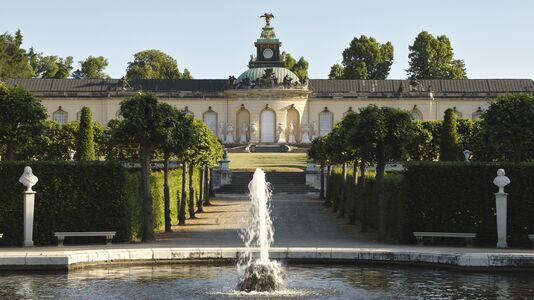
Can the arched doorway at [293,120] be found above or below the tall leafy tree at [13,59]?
below

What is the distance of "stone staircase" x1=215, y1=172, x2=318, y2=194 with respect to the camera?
55719 millimetres

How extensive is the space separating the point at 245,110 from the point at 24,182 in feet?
227

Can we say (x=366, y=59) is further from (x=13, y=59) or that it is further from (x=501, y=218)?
(x=501, y=218)

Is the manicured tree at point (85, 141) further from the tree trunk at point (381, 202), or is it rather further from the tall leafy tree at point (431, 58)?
the tall leafy tree at point (431, 58)

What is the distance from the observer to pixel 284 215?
1491 inches

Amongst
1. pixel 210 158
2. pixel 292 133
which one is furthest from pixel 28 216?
pixel 292 133

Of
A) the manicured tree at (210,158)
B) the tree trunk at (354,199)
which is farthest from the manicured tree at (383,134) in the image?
the manicured tree at (210,158)

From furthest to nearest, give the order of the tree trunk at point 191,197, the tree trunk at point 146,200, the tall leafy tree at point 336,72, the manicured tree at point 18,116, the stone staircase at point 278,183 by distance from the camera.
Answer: the tall leafy tree at point 336,72 < the stone staircase at point 278,183 < the tree trunk at point 191,197 < the manicured tree at point 18,116 < the tree trunk at point 146,200

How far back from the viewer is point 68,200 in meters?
25.0

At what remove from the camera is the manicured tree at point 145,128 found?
2652 centimetres

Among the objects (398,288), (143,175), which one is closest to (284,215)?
(143,175)

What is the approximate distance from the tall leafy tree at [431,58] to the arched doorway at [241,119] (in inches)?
830

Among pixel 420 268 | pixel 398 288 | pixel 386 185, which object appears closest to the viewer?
pixel 398 288

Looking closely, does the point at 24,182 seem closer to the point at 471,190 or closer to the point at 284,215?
the point at 471,190
